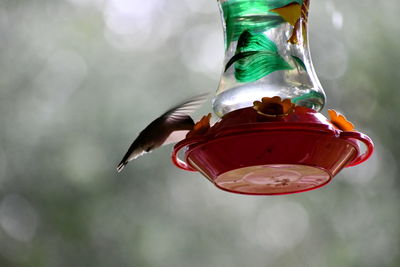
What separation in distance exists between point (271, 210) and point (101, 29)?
311 cm

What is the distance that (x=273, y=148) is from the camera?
79.4 inches

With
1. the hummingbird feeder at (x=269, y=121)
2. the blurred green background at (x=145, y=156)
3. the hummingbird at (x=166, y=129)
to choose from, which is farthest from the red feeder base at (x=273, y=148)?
the blurred green background at (x=145, y=156)

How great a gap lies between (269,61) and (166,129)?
42 cm

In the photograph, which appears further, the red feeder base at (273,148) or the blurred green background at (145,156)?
the blurred green background at (145,156)

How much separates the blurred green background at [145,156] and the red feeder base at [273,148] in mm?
5240

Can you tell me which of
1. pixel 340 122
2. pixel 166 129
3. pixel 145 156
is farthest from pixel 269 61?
pixel 145 156

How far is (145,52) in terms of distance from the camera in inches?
329

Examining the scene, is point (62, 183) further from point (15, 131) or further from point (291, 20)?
point (291, 20)

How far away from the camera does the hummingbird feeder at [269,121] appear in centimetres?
202

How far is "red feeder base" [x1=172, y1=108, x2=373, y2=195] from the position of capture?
201 cm

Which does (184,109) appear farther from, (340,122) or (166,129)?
(340,122)

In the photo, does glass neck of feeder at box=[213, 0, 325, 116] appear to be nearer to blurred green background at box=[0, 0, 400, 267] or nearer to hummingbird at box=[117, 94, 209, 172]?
hummingbird at box=[117, 94, 209, 172]

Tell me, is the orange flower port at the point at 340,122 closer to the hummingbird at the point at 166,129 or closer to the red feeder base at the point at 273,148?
the red feeder base at the point at 273,148

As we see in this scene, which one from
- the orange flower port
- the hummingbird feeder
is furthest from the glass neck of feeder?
the orange flower port
